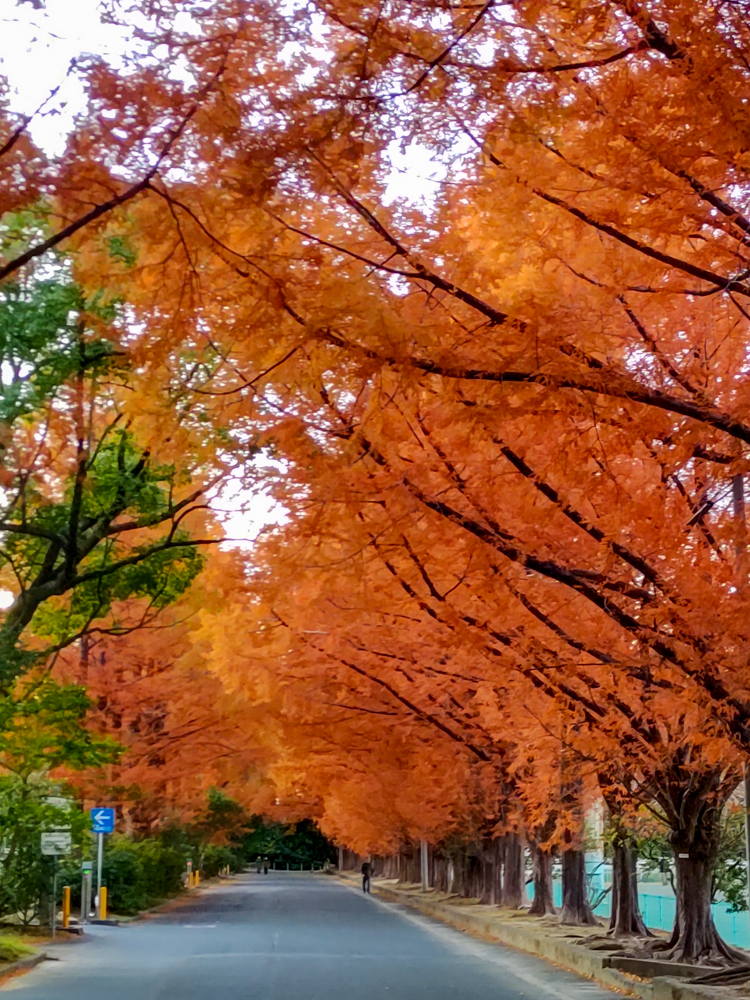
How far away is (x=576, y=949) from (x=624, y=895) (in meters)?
2.99

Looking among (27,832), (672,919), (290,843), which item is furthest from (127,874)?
(290,843)

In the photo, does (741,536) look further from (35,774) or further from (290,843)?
(290,843)

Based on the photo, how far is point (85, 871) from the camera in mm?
28281

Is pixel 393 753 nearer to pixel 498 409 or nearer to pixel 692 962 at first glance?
pixel 692 962

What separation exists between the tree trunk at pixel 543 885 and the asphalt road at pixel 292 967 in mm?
2193

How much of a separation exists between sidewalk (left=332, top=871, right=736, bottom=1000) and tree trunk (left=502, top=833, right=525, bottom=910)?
1.75 feet

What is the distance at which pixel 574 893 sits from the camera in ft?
84.8

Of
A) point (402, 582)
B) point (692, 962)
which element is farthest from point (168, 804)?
point (402, 582)

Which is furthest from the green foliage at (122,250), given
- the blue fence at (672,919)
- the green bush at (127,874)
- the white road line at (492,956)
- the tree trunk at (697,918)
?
the blue fence at (672,919)

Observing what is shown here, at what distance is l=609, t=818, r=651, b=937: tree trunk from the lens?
846 inches

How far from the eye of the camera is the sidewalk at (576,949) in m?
13.8

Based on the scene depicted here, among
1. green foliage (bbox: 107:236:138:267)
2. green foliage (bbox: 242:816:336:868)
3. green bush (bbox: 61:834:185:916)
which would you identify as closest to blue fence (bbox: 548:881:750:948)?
green bush (bbox: 61:834:185:916)

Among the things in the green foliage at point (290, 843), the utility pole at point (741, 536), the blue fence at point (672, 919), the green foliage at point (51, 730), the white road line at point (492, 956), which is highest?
the utility pole at point (741, 536)

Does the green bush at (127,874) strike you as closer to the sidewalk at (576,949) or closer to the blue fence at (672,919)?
the sidewalk at (576,949)
